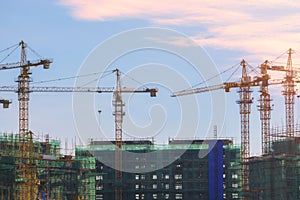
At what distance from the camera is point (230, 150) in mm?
157750

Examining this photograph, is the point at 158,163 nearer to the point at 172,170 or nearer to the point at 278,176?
the point at 172,170

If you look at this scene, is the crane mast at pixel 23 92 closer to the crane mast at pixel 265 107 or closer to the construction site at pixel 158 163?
the construction site at pixel 158 163

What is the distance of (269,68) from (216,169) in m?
31.2

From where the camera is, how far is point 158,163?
159500mm

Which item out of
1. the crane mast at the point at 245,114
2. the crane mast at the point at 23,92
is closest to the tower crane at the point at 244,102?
the crane mast at the point at 245,114

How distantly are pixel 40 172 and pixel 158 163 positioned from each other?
45.9 m

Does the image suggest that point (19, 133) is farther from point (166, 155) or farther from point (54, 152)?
point (166, 155)

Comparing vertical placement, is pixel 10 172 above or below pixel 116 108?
below

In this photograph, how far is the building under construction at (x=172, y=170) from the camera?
156 meters

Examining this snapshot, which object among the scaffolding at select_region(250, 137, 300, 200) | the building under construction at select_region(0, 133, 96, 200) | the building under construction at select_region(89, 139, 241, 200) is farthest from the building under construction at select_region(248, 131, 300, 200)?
the building under construction at select_region(89, 139, 241, 200)

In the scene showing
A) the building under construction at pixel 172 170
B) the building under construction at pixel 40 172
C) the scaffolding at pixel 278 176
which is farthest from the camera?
the building under construction at pixel 172 170

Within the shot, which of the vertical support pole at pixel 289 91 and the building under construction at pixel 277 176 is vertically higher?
the vertical support pole at pixel 289 91

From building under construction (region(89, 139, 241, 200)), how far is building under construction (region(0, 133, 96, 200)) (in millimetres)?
21780

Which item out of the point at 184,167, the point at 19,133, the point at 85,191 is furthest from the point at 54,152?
the point at 184,167
